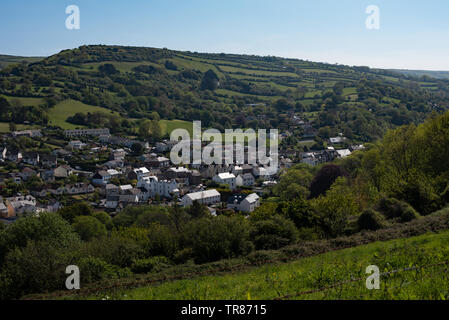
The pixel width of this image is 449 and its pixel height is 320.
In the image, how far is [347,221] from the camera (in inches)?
709

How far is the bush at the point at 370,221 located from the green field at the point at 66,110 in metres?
87.1

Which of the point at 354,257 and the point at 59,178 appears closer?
the point at 354,257

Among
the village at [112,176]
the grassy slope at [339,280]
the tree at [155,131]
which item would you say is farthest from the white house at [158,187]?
the grassy slope at [339,280]

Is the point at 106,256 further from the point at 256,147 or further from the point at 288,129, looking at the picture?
the point at 288,129

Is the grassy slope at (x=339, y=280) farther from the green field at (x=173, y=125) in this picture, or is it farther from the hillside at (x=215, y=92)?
the green field at (x=173, y=125)

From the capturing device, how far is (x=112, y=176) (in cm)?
6469

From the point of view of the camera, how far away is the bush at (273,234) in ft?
49.9

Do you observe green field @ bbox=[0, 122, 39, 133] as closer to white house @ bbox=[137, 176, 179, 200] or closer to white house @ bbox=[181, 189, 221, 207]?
white house @ bbox=[137, 176, 179, 200]

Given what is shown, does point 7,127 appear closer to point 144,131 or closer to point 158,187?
point 144,131

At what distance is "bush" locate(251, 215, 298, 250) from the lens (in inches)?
599

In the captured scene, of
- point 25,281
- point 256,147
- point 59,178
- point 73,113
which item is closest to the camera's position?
point 25,281
